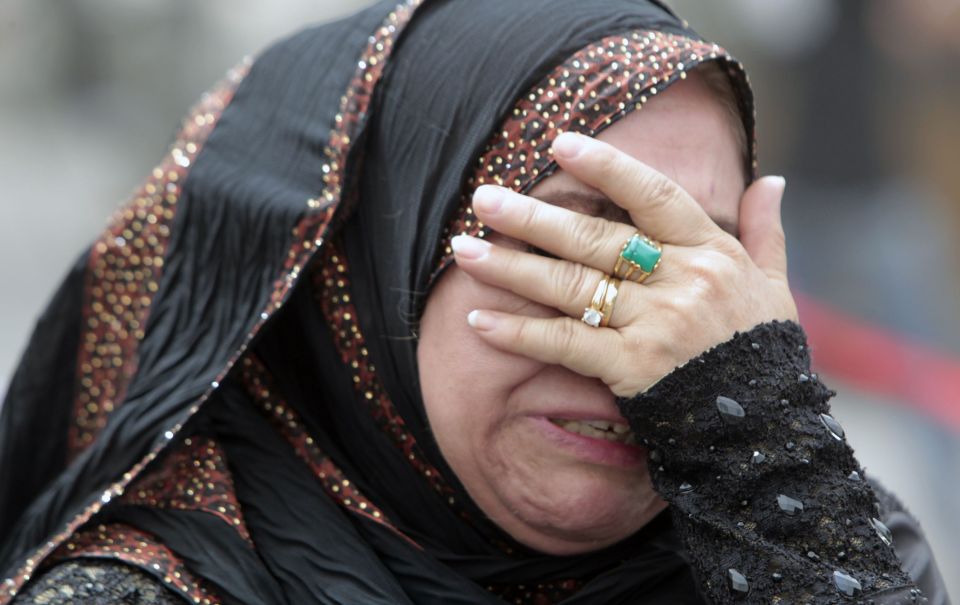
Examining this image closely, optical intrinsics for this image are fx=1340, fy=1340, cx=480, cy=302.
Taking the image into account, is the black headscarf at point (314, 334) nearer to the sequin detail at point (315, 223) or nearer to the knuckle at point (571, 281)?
the sequin detail at point (315, 223)

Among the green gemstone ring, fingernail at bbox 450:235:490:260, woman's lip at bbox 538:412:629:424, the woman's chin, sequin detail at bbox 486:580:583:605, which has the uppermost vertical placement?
fingernail at bbox 450:235:490:260

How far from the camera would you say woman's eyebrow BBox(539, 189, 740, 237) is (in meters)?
2.10

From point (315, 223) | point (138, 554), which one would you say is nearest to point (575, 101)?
point (315, 223)

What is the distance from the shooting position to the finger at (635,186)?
2.03m

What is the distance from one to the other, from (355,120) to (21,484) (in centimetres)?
95

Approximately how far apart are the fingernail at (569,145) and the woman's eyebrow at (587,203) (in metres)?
0.08

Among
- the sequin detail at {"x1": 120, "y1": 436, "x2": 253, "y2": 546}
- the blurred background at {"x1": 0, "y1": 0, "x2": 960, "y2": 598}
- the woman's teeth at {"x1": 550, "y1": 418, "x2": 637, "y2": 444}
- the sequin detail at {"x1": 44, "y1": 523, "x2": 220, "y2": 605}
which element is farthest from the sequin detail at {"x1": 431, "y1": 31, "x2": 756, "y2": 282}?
the blurred background at {"x1": 0, "y1": 0, "x2": 960, "y2": 598}

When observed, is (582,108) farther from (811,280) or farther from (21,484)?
(811,280)

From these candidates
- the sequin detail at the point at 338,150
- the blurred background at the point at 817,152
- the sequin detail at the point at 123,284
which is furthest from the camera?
the blurred background at the point at 817,152

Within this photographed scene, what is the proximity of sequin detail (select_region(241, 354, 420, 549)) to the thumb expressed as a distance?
75 cm

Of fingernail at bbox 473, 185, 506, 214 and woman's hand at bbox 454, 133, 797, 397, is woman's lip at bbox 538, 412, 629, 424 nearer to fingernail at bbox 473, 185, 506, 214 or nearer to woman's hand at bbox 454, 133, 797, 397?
woman's hand at bbox 454, 133, 797, 397

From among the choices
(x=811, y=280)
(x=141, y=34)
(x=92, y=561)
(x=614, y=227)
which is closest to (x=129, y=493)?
(x=92, y=561)

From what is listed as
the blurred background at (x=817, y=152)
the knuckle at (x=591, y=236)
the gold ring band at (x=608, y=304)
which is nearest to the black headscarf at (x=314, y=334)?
the knuckle at (x=591, y=236)

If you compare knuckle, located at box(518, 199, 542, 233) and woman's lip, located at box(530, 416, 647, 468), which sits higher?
knuckle, located at box(518, 199, 542, 233)
